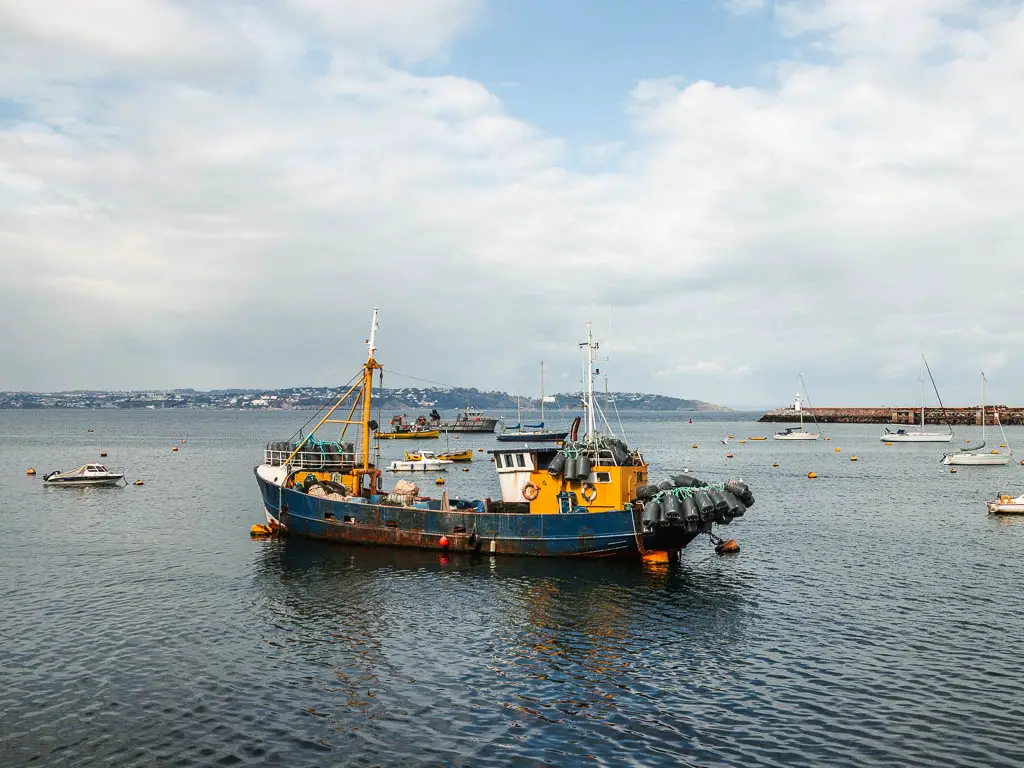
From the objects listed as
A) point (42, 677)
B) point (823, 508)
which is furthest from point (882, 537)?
point (42, 677)

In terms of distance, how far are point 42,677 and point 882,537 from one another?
42894 millimetres

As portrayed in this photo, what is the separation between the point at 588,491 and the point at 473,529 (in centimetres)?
613

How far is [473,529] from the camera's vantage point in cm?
3888

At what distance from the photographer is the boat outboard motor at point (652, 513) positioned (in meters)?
35.3

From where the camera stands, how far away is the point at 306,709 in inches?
805

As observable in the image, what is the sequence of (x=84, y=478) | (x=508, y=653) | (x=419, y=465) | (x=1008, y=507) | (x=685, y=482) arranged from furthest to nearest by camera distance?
1. (x=419, y=465)
2. (x=84, y=478)
3. (x=1008, y=507)
4. (x=685, y=482)
5. (x=508, y=653)

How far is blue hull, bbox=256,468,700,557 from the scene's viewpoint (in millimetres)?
36938

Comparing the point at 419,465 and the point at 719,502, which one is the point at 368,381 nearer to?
the point at 719,502

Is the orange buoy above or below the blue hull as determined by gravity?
below

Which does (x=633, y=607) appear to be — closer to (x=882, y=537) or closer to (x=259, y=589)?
(x=259, y=589)

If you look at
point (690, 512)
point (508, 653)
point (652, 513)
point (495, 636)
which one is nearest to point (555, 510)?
point (652, 513)

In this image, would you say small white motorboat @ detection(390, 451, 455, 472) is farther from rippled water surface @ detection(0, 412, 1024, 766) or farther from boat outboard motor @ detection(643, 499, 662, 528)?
boat outboard motor @ detection(643, 499, 662, 528)

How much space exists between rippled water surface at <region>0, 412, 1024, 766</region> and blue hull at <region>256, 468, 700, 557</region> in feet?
3.02

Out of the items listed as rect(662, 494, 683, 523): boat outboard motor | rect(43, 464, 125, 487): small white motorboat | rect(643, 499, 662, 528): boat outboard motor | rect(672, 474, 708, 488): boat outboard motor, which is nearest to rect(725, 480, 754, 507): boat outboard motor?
rect(672, 474, 708, 488): boat outboard motor
